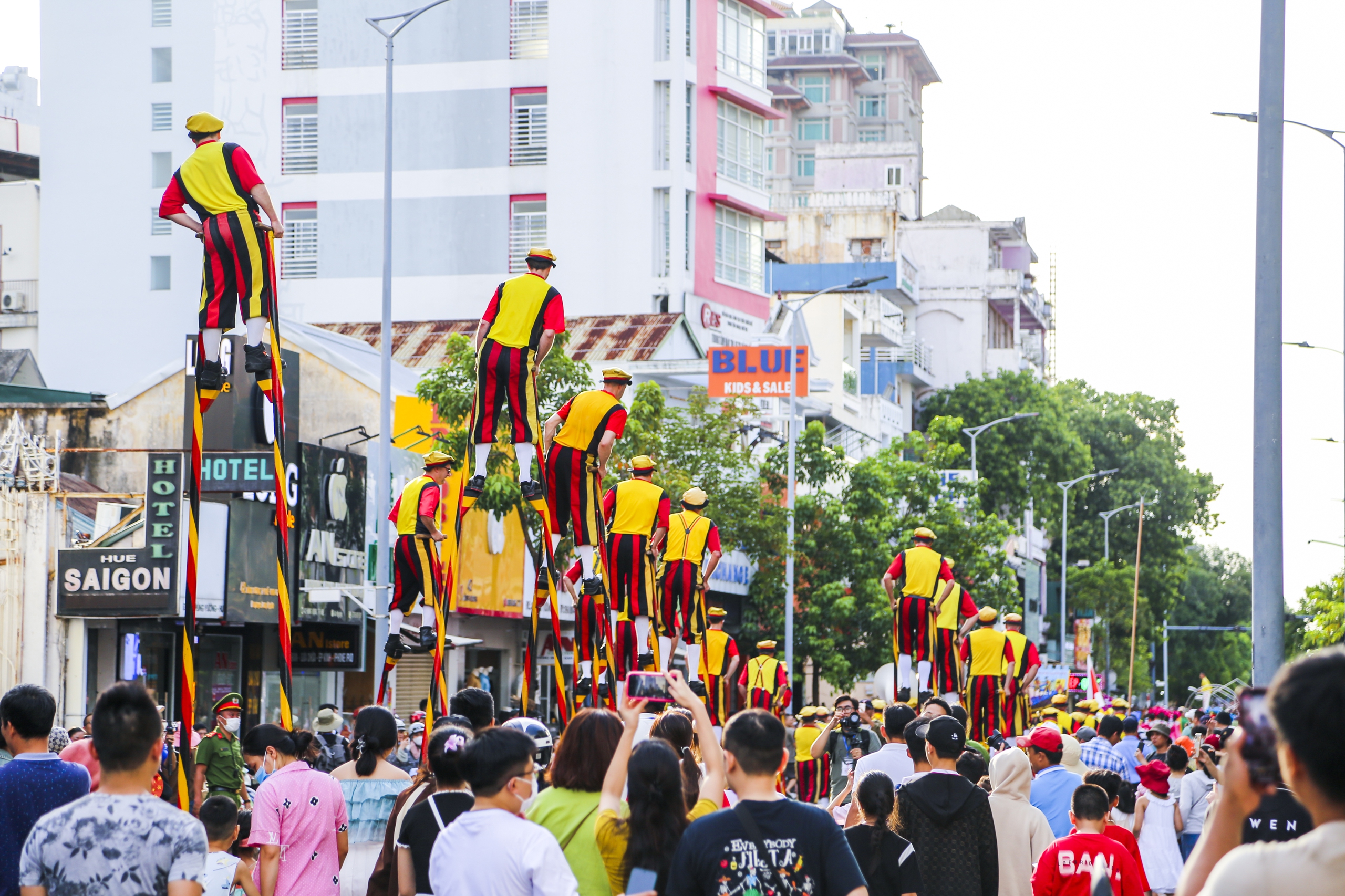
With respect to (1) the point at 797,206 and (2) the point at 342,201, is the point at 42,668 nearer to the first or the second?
(2) the point at 342,201

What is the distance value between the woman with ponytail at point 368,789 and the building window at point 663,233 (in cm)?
3986

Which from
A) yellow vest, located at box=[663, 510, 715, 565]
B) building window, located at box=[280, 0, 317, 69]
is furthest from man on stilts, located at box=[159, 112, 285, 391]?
building window, located at box=[280, 0, 317, 69]

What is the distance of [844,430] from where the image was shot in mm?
56719

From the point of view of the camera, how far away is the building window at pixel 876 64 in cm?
9931

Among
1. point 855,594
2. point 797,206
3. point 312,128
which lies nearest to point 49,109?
point 312,128

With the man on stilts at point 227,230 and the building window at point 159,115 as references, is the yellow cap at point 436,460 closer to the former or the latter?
the man on stilts at point 227,230

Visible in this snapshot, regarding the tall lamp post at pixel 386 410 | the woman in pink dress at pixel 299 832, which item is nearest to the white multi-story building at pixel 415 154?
the tall lamp post at pixel 386 410

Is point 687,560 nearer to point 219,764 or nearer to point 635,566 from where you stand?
point 635,566

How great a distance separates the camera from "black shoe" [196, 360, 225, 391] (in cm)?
1169

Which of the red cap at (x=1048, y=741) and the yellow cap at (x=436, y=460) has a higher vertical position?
the yellow cap at (x=436, y=460)

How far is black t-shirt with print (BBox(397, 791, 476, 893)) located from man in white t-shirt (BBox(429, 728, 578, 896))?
69 centimetres

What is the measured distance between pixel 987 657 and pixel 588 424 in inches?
342

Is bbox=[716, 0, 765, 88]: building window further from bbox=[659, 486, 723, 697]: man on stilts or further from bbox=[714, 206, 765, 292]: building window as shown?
bbox=[659, 486, 723, 697]: man on stilts

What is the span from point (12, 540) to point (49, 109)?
30.5 metres
